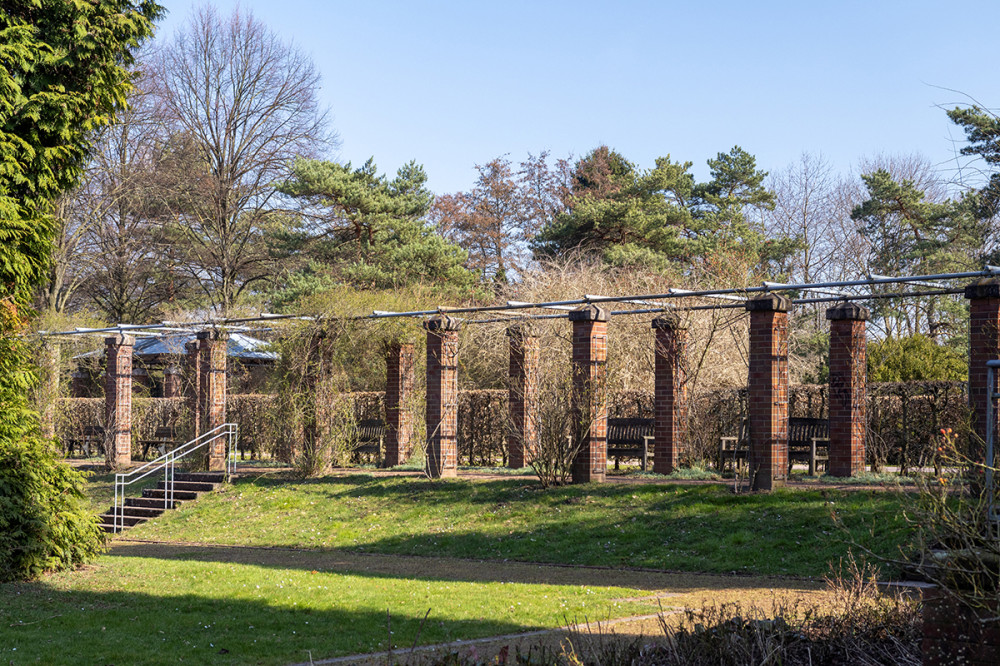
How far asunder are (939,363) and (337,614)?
53.1 ft

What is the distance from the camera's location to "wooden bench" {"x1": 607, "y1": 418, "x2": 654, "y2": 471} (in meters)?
18.1

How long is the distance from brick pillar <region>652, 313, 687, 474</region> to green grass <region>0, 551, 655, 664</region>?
21.3 ft

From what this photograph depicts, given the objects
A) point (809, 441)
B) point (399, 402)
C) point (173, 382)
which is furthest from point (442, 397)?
point (173, 382)

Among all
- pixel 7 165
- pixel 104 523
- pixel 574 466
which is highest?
pixel 7 165

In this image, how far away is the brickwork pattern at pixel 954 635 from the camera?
4074 mm

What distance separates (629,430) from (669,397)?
2.48 meters

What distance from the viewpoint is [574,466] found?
15648 millimetres

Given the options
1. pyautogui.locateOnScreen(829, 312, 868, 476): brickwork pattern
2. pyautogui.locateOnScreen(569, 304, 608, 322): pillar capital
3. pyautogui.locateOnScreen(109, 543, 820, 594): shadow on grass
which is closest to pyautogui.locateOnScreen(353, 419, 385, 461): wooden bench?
pyautogui.locateOnScreen(109, 543, 820, 594): shadow on grass

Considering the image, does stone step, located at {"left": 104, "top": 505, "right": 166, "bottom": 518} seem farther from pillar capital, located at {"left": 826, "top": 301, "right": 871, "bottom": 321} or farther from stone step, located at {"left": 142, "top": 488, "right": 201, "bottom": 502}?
pillar capital, located at {"left": 826, "top": 301, "right": 871, "bottom": 321}

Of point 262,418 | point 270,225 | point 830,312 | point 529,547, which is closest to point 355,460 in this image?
point 262,418

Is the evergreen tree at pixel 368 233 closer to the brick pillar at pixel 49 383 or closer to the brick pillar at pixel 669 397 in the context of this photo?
the brick pillar at pixel 49 383

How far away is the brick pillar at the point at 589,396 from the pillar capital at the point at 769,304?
8.69ft

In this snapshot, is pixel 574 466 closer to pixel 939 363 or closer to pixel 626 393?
pixel 626 393

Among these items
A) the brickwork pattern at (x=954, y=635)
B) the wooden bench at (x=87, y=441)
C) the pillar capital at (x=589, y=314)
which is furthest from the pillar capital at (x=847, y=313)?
the wooden bench at (x=87, y=441)
